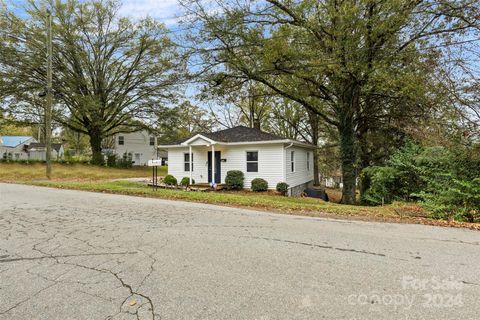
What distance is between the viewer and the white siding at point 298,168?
15.7m

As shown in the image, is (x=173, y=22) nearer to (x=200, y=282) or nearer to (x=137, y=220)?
(x=137, y=220)

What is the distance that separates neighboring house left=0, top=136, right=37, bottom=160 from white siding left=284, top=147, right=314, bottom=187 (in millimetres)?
36187

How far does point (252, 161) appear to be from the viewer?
15953 millimetres

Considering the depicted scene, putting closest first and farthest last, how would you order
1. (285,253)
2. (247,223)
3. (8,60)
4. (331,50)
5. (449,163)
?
1. (285,253)
2. (247,223)
3. (449,163)
4. (331,50)
5. (8,60)

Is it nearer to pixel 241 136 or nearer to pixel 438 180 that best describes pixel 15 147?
pixel 241 136

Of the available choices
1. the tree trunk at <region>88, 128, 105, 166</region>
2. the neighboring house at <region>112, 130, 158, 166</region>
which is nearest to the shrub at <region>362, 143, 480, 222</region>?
the tree trunk at <region>88, 128, 105, 166</region>

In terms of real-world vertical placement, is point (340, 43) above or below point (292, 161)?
above

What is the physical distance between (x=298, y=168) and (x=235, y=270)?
14.6 meters

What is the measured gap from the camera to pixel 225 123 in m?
32.4

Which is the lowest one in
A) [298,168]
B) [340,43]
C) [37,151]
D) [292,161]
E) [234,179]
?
[234,179]

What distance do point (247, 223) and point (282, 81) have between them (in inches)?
384

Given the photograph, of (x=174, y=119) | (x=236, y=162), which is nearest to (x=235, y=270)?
(x=236, y=162)

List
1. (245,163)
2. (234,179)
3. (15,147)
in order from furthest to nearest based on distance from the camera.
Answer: (15,147), (245,163), (234,179)

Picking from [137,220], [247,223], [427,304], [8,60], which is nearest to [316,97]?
[247,223]
